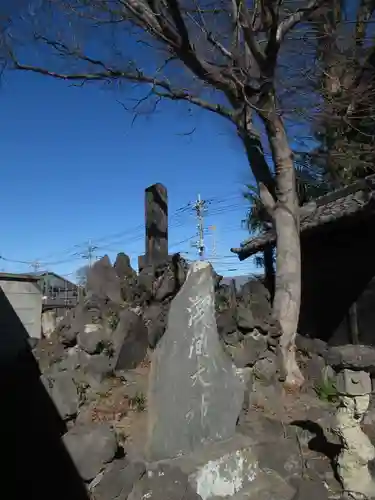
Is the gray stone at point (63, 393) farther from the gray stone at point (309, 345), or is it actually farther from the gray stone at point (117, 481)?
the gray stone at point (309, 345)

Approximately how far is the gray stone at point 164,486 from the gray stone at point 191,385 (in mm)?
207

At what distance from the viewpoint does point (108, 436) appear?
4070 millimetres

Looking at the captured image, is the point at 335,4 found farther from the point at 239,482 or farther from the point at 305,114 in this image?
the point at 239,482

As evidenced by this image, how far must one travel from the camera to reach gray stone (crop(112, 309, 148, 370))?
21.4ft

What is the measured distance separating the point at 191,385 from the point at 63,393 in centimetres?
192

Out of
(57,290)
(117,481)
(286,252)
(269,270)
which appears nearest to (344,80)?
(286,252)

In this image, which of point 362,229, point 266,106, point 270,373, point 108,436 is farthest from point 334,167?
point 108,436

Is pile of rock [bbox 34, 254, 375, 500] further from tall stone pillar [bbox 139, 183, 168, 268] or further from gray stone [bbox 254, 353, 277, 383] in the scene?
tall stone pillar [bbox 139, 183, 168, 268]

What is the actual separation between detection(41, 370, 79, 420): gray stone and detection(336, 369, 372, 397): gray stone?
315 centimetres

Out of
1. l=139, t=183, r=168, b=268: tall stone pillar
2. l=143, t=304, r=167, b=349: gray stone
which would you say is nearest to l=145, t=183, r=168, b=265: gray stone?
l=139, t=183, r=168, b=268: tall stone pillar

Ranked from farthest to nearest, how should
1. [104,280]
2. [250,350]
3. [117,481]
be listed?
[104,280] → [250,350] → [117,481]

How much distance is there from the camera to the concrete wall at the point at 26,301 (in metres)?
10.4

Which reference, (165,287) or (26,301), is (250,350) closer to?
(165,287)

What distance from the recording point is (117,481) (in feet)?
12.6
